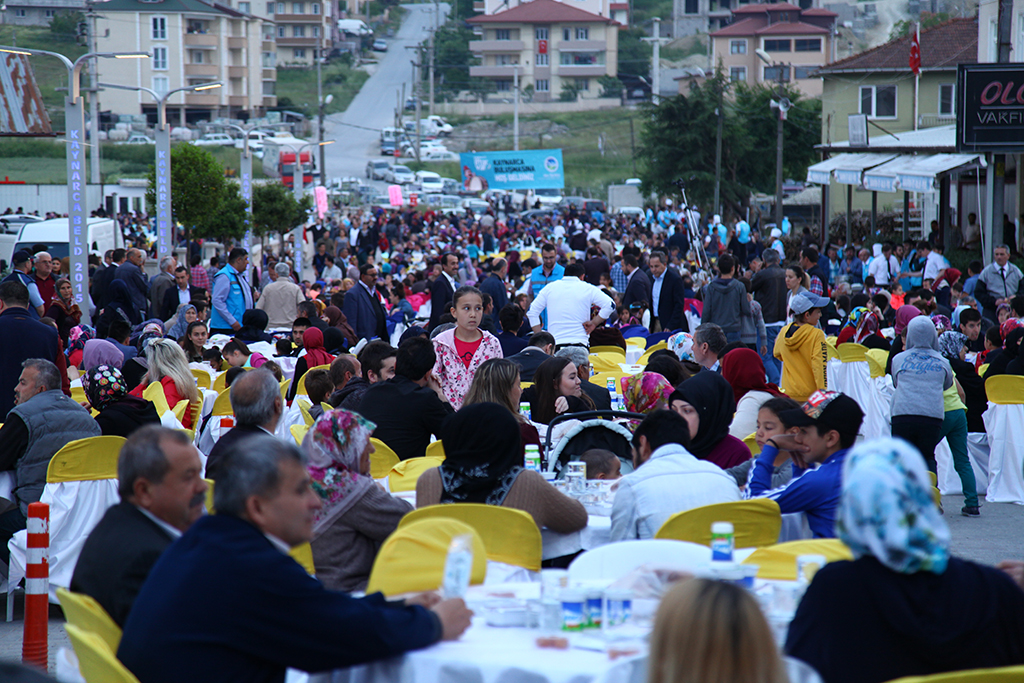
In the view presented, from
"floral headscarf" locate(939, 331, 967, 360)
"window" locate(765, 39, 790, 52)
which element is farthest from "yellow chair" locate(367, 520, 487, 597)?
"window" locate(765, 39, 790, 52)

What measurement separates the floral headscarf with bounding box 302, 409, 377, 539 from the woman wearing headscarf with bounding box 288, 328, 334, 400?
5269mm

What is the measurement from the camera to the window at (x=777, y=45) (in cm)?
9044

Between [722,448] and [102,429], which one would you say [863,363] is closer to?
[722,448]

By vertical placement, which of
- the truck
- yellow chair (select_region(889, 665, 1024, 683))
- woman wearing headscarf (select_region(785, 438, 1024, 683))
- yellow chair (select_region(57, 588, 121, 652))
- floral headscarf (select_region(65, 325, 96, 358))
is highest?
the truck

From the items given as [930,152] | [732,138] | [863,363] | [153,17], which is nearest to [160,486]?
[863,363]

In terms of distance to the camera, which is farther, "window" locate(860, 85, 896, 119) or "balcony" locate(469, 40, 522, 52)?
"balcony" locate(469, 40, 522, 52)

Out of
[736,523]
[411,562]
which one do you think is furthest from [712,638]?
[736,523]

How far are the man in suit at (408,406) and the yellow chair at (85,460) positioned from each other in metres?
1.50

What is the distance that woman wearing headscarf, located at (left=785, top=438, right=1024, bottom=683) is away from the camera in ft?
8.62

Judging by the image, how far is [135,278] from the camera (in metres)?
15.2

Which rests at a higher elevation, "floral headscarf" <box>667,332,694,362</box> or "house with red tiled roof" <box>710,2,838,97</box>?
"house with red tiled roof" <box>710,2,838,97</box>

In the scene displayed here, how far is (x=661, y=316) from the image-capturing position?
561 inches

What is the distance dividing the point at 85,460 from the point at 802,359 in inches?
238

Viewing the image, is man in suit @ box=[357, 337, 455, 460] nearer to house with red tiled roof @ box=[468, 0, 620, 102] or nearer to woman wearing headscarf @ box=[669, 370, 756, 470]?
woman wearing headscarf @ box=[669, 370, 756, 470]
